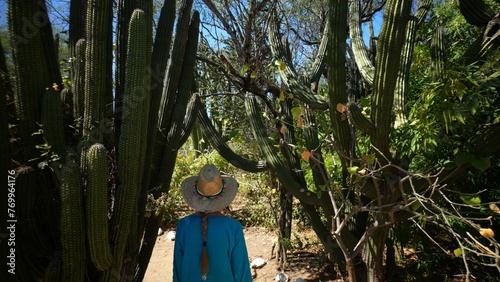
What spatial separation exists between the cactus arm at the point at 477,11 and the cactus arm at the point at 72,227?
3.16 meters

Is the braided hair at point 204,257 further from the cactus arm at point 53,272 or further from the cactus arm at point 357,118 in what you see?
the cactus arm at point 357,118

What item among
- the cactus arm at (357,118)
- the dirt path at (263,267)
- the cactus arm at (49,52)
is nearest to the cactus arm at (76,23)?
the cactus arm at (49,52)

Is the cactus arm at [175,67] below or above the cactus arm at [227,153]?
above

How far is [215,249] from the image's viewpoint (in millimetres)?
2137

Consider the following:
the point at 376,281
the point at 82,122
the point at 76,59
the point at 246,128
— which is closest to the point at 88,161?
the point at 82,122

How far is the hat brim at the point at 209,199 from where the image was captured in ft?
7.40

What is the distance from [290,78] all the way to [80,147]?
8.48 feet

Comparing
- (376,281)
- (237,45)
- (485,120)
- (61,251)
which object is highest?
(237,45)

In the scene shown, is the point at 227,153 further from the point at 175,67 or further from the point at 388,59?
the point at 388,59

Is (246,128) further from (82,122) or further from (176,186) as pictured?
(82,122)

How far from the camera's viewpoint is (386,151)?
3205 millimetres

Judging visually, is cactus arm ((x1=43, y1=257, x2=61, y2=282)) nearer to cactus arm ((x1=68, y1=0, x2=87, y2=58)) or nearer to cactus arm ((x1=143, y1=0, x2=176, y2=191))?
cactus arm ((x1=143, y1=0, x2=176, y2=191))

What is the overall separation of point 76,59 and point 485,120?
3162 mm

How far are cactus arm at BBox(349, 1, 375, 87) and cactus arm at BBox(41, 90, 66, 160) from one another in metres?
2.70
